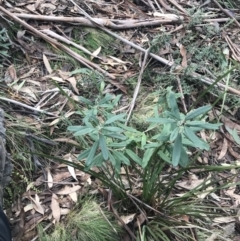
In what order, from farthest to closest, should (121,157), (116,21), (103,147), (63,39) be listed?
1. (116,21)
2. (63,39)
3. (121,157)
4. (103,147)

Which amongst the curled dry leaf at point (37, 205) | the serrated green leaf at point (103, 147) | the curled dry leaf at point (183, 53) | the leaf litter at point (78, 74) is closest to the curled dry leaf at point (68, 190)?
the leaf litter at point (78, 74)

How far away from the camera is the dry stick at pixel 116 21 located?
111 inches

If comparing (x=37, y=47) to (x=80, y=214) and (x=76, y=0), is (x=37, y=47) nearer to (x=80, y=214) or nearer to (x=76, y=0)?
(x=76, y=0)

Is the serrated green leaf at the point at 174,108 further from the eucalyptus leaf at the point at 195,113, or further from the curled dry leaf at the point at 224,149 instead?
the curled dry leaf at the point at 224,149

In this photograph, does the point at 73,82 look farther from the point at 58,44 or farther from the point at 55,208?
the point at 55,208

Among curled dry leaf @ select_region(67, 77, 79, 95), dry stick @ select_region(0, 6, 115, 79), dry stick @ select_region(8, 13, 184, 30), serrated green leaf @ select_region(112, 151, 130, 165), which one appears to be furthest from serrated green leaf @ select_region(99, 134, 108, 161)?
dry stick @ select_region(8, 13, 184, 30)

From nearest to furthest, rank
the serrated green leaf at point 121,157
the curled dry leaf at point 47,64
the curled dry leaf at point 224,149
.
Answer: the serrated green leaf at point 121,157 < the curled dry leaf at point 224,149 < the curled dry leaf at point 47,64

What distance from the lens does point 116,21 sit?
295cm

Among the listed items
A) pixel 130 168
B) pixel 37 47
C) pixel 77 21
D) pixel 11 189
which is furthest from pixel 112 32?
pixel 11 189

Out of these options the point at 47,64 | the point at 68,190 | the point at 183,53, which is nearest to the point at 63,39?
the point at 47,64

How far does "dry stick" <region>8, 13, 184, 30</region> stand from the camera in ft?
9.29

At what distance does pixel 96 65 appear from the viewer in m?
2.71

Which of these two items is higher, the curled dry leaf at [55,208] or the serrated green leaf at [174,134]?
the serrated green leaf at [174,134]

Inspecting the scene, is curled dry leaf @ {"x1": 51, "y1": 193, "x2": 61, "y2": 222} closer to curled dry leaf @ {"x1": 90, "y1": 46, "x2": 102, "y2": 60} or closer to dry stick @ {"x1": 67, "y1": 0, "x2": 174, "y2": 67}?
curled dry leaf @ {"x1": 90, "y1": 46, "x2": 102, "y2": 60}
